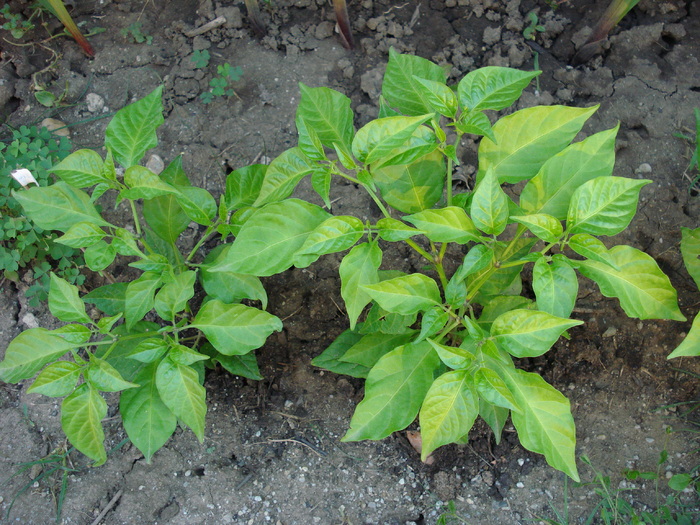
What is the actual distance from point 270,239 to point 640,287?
1176 mm

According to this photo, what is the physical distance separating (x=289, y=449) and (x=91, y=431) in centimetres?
83

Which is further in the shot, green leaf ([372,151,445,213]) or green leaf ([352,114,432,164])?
green leaf ([372,151,445,213])

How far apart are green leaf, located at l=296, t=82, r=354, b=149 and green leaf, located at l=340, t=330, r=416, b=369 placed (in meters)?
0.73

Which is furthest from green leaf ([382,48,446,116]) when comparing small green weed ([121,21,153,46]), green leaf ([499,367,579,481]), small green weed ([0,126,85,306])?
small green weed ([121,21,153,46])

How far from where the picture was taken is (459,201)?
2.00 metres

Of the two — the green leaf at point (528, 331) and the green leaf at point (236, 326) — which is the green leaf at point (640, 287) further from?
the green leaf at point (236, 326)

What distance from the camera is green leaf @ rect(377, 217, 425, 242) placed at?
5.68 ft

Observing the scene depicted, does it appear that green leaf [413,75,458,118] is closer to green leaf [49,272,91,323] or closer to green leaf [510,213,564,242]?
green leaf [510,213,564,242]

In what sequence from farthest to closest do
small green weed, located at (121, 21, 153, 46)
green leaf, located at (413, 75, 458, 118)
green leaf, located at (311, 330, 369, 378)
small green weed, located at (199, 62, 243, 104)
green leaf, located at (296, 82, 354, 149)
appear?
small green weed, located at (121, 21, 153, 46) < small green weed, located at (199, 62, 243, 104) < green leaf, located at (311, 330, 369, 378) < green leaf, located at (296, 82, 354, 149) < green leaf, located at (413, 75, 458, 118)

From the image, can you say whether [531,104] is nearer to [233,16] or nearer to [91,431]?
[233,16]

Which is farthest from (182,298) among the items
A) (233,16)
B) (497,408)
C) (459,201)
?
(233,16)

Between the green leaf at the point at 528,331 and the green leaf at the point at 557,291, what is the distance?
0.22 feet

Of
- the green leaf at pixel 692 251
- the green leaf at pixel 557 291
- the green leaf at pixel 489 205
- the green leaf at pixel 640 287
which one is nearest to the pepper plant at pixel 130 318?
the green leaf at pixel 489 205

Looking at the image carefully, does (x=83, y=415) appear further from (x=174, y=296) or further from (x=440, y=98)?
(x=440, y=98)
